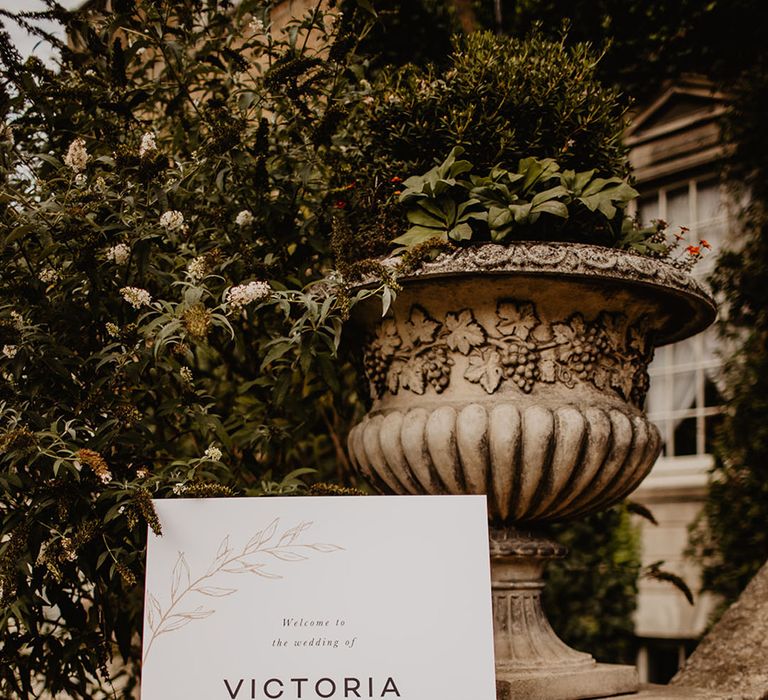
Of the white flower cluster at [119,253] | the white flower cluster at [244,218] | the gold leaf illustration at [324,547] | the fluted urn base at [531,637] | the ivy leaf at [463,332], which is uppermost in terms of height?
the white flower cluster at [244,218]

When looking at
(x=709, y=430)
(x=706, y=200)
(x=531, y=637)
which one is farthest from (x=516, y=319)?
(x=706, y=200)

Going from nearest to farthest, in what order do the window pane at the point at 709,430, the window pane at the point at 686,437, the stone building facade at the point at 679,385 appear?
the stone building facade at the point at 679,385 < the window pane at the point at 709,430 < the window pane at the point at 686,437

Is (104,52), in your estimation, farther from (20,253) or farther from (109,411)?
(109,411)

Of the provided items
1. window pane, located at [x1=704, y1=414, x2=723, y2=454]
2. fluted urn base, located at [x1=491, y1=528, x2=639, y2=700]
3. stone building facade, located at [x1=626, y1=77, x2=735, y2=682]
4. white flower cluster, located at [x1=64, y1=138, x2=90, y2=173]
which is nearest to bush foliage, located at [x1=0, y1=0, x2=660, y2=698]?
white flower cluster, located at [x1=64, y1=138, x2=90, y2=173]

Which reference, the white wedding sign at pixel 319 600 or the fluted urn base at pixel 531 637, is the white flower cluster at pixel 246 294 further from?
the fluted urn base at pixel 531 637

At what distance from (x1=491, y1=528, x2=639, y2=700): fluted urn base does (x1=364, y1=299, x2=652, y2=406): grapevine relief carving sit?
14.2 inches

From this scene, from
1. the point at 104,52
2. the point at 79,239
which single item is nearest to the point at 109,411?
the point at 79,239

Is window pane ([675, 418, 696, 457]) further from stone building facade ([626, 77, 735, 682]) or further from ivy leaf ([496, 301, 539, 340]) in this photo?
ivy leaf ([496, 301, 539, 340])

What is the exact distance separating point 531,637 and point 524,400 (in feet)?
1.70

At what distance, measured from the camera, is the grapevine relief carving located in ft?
5.91

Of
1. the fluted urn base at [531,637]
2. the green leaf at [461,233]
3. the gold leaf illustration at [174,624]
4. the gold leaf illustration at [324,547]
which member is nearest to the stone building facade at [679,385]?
the fluted urn base at [531,637]

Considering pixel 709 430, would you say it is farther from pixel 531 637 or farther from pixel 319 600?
pixel 319 600

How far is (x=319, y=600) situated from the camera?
4.56 ft

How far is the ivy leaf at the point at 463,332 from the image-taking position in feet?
5.96
